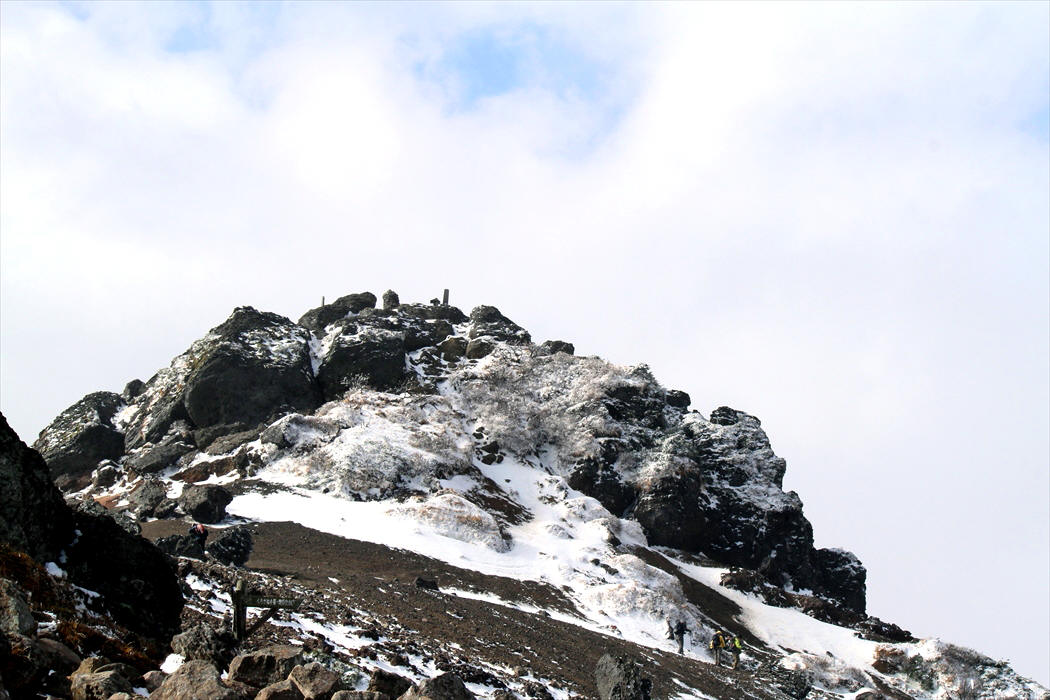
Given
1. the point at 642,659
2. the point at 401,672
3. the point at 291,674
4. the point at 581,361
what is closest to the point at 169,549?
the point at 401,672

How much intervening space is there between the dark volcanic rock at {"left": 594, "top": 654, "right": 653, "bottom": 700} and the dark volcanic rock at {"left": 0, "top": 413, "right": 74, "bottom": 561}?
16.7m

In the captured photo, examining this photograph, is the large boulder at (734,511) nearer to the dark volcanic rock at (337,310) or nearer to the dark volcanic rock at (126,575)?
the dark volcanic rock at (337,310)

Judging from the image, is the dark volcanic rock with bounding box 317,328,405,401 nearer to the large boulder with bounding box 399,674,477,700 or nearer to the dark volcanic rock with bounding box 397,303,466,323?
the dark volcanic rock with bounding box 397,303,466,323

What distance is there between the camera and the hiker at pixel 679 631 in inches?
1690

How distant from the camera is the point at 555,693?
2692 cm

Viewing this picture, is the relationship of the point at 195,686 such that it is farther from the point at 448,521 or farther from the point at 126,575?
the point at 448,521

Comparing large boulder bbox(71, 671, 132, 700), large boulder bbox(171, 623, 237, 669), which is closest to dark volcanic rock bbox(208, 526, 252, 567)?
large boulder bbox(171, 623, 237, 669)

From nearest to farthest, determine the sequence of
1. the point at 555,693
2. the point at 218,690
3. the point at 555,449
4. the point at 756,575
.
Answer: the point at 218,690 → the point at 555,693 → the point at 756,575 → the point at 555,449

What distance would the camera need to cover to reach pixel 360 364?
237ft

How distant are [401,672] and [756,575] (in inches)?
1818

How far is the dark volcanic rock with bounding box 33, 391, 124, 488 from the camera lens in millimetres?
64188

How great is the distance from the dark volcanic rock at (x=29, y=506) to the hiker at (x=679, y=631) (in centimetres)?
3209

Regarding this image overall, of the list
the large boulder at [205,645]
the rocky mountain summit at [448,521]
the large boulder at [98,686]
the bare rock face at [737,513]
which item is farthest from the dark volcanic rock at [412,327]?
the large boulder at [98,686]

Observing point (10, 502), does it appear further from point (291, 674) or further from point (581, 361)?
point (581, 361)
